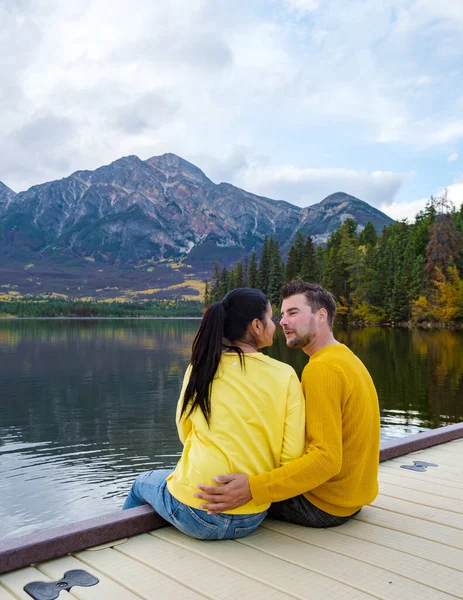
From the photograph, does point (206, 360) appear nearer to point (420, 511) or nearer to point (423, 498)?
point (420, 511)

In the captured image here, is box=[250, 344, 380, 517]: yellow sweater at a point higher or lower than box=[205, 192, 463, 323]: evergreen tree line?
lower

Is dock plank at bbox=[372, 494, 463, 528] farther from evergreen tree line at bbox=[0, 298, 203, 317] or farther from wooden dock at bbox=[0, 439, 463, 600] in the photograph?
evergreen tree line at bbox=[0, 298, 203, 317]

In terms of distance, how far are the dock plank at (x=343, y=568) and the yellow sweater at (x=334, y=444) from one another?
269 millimetres

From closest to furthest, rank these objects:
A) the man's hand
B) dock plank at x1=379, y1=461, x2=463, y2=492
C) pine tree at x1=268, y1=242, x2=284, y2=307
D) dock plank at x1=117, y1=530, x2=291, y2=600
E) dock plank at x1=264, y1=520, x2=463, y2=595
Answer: dock plank at x1=117, y1=530, x2=291, y2=600, dock plank at x1=264, y1=520, x2=463, y2=595, the man's hand, dock plank at x1=379, y1=461, x2=463, y2=492, pine tree at x1=268, y1=242, x2=284, y2=307

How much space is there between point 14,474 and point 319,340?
8.69 metres

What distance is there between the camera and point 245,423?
293 centimetres

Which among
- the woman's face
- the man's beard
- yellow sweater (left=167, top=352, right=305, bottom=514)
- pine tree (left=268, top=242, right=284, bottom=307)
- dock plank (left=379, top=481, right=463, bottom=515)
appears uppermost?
pine tree (left=268, top=242, right=284, bottom=307)

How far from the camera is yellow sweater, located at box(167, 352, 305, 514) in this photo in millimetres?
2932

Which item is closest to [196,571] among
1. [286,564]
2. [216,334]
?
[286,564]

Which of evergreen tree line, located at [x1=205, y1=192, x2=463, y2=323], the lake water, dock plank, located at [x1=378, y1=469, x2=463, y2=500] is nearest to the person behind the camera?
dock plank, located at [x1=378, y1=469, x2=463, y2=500]

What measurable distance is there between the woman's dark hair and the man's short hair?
0.28m

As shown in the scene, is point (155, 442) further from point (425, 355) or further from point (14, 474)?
point (425, 355)

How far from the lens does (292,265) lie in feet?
268

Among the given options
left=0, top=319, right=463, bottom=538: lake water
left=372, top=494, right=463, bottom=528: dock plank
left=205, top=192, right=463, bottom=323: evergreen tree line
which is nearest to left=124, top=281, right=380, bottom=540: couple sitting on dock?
left=372, top=494, right=463, bottom=528: dock plank
